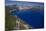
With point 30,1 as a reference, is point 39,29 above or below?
below

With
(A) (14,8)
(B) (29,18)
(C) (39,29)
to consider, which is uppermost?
(A) (14,8)

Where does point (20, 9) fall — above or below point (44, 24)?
above

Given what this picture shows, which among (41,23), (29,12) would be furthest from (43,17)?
(29,12)

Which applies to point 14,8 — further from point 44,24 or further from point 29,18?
point 44,24

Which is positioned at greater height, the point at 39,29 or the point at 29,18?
the point at 29,18

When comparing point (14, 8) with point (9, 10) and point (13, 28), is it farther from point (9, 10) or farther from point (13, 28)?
point (13, 28)

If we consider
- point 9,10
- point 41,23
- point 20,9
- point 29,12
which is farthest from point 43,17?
point 9,10
